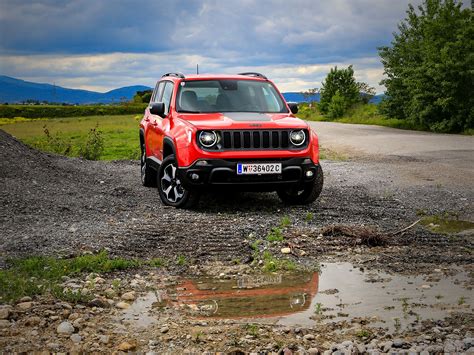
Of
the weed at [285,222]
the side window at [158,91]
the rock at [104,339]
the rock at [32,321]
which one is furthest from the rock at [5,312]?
the side window at [158,91]

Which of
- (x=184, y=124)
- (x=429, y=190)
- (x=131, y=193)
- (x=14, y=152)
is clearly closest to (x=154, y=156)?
(x=131, y=193)

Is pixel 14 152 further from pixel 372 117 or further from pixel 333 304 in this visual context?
pixel 372 117

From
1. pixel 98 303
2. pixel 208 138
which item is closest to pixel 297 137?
pixel 208 138

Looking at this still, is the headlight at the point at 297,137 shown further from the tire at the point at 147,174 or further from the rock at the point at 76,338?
the rock at the point at 76,338

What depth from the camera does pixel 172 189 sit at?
35.2 ft

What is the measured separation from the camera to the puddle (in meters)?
5.43

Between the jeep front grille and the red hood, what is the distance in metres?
0.08

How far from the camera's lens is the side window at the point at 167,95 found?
11330 mm

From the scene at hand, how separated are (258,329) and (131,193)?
800 centimetres

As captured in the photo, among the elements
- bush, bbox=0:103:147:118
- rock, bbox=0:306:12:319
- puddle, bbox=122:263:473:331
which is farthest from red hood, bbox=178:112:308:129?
bush, bbox=0:103:147:118

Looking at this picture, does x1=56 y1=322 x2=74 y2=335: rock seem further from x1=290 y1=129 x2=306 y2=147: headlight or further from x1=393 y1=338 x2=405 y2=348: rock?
x1=290 y1=129 x2=306 y2=147: headlight

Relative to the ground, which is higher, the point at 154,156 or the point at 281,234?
the point at 154,156

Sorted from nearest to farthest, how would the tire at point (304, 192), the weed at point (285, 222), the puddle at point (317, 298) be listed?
the puddle at point (317, 298) < the weed at point (285, 222) < the tire at point (304, 192)

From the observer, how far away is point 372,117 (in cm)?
4406
